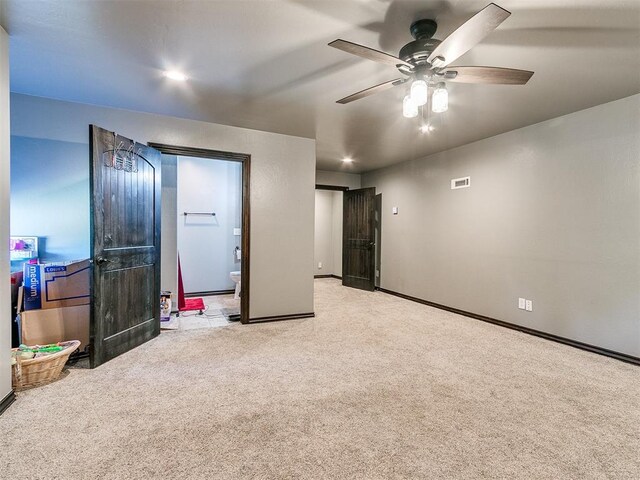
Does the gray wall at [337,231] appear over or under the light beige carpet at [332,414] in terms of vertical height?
over

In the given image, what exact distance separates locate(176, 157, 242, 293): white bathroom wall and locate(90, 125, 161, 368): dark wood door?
2.10 m

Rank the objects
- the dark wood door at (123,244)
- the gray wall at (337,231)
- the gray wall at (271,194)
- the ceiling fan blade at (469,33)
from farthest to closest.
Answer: the gray wall at (337,231) → the gray wall at (271,194) → the dark wood door at (123,244) → the ceiling fan blade at (469,33)

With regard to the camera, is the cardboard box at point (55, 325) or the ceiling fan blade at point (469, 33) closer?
the ceiling fan blade at point (469, 33)

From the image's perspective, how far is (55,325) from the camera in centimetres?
281

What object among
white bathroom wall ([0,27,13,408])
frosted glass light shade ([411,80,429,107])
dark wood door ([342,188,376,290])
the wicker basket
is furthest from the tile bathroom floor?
frosted glass light shade ([411,80,429,107])

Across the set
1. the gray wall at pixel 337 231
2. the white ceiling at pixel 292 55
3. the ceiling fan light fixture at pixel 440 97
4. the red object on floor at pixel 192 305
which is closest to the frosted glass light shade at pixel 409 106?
the ceiling fan light fixture at pixel 440 97

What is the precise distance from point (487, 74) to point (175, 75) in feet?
7.50

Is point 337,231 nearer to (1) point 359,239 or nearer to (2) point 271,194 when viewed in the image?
(1) point 359,239

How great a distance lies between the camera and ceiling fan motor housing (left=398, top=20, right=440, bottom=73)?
6.15 ft

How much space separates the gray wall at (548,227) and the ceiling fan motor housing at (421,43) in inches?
94.3

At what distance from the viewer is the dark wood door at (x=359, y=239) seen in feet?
20.6

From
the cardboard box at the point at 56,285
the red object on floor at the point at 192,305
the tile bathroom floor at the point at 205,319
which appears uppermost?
the cardboard box at the point at 56,285

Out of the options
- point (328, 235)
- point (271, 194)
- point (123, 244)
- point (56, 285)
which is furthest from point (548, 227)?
point (328, 235)

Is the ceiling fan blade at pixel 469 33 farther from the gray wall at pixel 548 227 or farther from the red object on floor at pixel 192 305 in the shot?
the red object on floor at pixel 192 305
